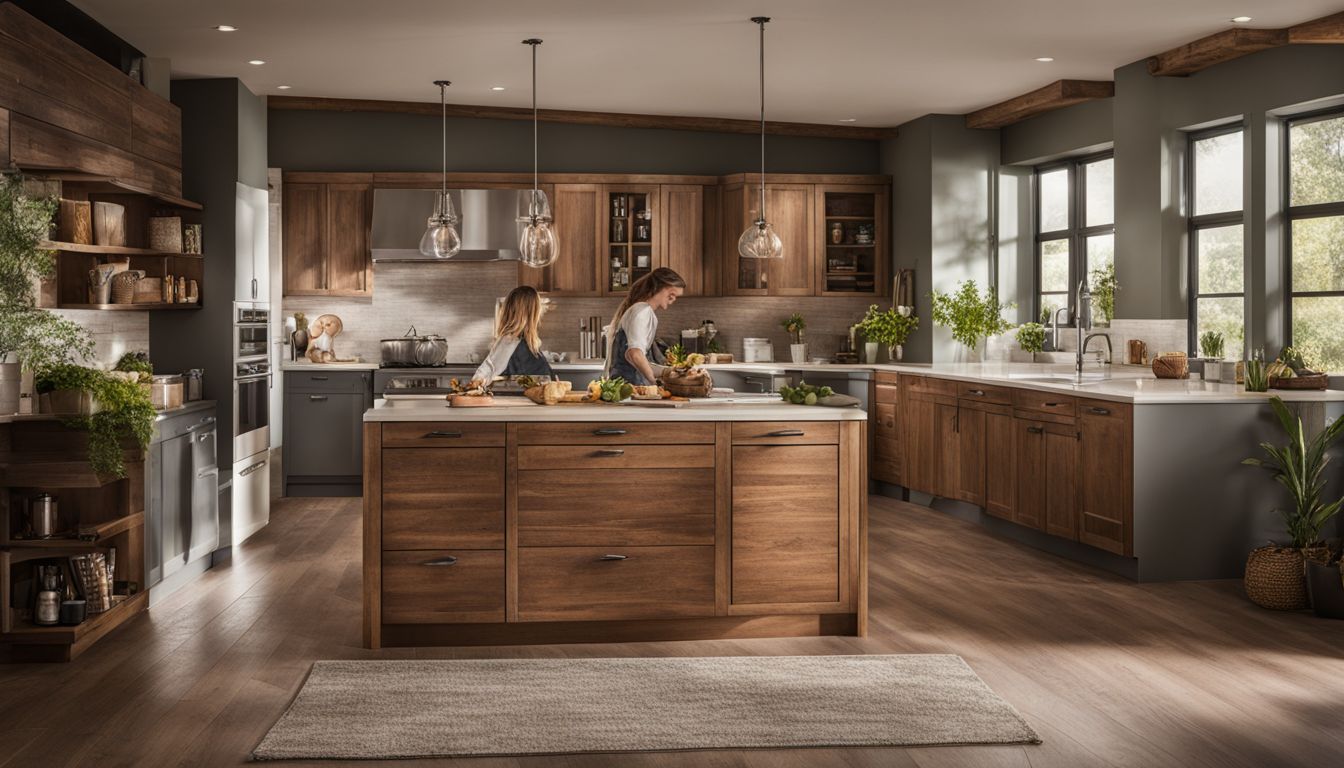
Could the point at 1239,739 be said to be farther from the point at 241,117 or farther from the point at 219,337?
the point at 241,117

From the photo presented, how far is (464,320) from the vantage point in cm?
931

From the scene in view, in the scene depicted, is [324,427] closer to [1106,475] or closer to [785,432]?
[785,432]

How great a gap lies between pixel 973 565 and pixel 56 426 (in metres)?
4.43

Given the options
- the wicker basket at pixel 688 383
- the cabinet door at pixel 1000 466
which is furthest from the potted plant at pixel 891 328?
the wicker basket at pixel 688 383

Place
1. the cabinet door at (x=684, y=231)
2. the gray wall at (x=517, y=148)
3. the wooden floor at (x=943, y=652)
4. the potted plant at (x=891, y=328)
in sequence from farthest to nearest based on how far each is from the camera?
the cabinet door at (x=684, y=231), the potted plant at (x=891, y=328), the gray wall at (x=517, y=148), the wooden floor at (x=943, y=652)

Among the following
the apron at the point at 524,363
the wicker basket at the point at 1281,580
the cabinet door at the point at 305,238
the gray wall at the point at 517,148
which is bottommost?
the wicker basket at the point at 1281,580

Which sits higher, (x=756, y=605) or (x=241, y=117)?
(x=241, y=117)

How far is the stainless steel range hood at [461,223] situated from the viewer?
8.80m

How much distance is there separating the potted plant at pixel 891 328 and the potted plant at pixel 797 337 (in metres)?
0.51

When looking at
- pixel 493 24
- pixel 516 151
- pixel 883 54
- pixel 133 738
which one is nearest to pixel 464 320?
pixel 516 151

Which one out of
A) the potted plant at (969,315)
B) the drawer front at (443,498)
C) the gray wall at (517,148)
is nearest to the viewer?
the drawer front at (443,498)

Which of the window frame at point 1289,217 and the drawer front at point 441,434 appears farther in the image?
the window frame at point 1289,217

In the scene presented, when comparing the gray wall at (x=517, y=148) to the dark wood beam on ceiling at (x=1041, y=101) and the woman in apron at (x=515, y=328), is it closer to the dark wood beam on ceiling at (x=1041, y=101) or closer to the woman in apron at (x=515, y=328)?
the dark wood beam on ceiling at (x=1041, y=101)

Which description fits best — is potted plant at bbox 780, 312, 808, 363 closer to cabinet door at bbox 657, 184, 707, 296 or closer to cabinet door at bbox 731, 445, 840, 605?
cabinet door at bbox 657, 184, 707, 296
